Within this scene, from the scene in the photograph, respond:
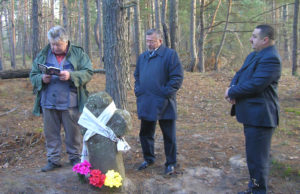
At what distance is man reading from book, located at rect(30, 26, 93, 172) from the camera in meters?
3.90

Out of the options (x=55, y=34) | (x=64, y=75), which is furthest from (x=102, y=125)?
(x=55, y=34)

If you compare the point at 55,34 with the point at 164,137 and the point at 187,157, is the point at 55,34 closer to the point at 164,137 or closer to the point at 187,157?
the point at 164,137

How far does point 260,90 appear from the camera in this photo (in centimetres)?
307

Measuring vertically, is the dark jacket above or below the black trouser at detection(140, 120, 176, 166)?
above

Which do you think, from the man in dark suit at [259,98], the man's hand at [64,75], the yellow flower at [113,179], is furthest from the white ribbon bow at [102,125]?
the man in dark suit at [259,98]

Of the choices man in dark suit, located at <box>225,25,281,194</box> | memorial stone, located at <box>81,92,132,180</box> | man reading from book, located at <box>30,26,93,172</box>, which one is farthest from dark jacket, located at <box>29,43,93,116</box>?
man in dark suit, located at <box>225,25,281,194</box>

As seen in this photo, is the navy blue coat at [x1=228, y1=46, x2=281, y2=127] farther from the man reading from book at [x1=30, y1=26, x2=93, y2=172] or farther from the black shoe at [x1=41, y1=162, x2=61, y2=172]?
the black shoe at [x1=41, y1=162, x2=61, y2=172]

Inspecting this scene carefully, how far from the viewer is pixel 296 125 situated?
6.47 m

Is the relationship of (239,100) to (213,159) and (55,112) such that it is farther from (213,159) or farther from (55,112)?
(55,112)

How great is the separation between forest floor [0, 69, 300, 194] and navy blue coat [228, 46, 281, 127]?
120cm

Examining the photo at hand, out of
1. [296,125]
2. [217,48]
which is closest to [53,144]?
[296,125]

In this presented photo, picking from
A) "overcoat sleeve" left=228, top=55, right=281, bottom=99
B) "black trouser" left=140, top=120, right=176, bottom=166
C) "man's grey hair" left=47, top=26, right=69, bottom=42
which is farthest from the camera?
"black trouser" left=140, top=120, right=176, bottom=166

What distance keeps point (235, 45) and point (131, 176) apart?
19.1 m

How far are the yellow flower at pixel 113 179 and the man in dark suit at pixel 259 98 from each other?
1.65 meters
